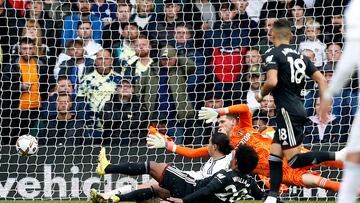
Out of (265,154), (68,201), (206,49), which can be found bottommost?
(68,201)

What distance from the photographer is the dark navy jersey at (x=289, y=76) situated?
9812 millimetres

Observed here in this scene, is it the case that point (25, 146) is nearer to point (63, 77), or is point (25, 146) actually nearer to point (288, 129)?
point (63, 77)

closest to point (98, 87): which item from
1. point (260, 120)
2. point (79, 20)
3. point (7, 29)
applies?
point (79, 20)

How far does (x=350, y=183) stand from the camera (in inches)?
252

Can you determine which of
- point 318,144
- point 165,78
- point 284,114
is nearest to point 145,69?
point 165,78

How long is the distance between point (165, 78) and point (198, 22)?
83 centimetres

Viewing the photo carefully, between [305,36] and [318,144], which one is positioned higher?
[305,36]

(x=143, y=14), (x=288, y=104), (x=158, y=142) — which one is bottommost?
(x=158, y=142)

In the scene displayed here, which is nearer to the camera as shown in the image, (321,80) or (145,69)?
(321,80)

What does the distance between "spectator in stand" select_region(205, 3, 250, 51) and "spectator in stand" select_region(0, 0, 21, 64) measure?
7.81ft

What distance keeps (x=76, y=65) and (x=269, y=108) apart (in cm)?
242

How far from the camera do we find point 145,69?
1291 cm

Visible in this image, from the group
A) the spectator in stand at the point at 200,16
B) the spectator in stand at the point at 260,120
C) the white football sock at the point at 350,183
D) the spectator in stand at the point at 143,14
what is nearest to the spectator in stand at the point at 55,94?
the spectator in stand at the point at 143,14

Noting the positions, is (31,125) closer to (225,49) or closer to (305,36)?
(225,49)
